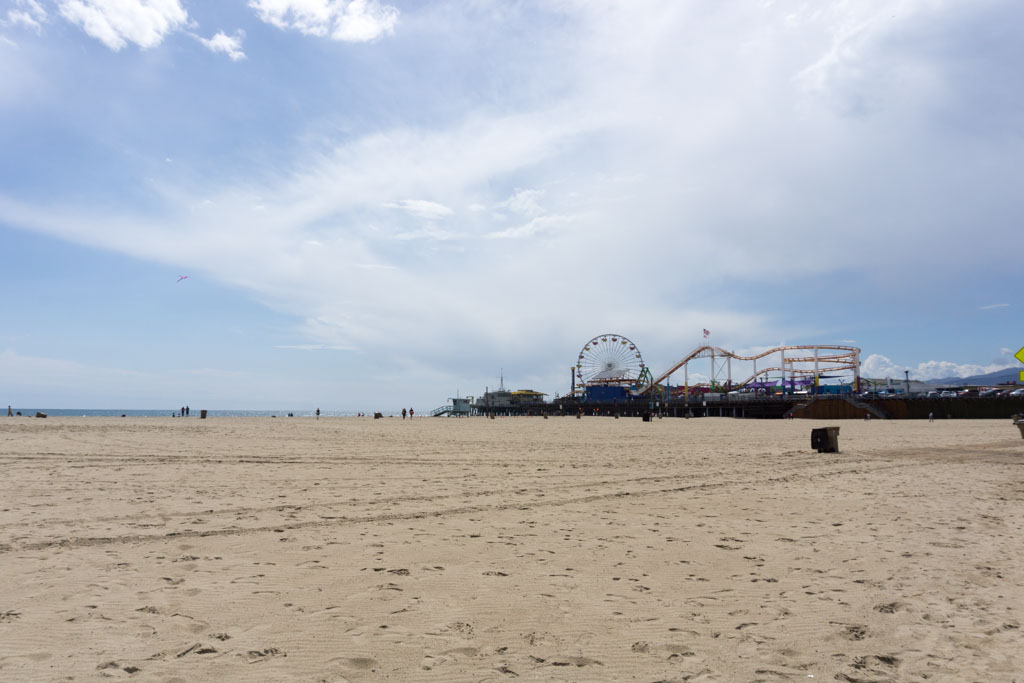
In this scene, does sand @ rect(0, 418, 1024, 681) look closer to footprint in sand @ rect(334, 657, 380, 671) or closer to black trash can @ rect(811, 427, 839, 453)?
footprint in sand @ rect(334, 657, 380, 671)

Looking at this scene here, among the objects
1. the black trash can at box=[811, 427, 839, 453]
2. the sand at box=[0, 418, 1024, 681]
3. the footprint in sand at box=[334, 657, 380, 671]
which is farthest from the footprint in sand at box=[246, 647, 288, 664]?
the black trash can at box=[811, 427, 839, 453]

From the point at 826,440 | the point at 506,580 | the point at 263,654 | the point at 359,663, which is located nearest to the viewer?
the point at 359,663

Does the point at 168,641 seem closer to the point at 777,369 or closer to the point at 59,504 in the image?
the point at 59,504

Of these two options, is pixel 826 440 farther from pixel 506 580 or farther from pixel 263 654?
pixel 263 654

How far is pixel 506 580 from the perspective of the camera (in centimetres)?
561

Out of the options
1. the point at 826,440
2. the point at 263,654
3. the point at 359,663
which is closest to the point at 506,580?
the point at 359,663

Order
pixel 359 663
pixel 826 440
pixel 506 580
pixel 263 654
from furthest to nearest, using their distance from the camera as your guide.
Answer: pixel 826 440 < pixel 506 580 < pixel 263 654 < pixel 359 663

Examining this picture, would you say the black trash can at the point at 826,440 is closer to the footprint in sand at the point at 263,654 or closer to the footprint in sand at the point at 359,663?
Answer: the footprint in sand at the point at 359,663

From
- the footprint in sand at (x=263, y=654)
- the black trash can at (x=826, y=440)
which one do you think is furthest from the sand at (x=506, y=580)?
the black trash can at (x=826, y=440)

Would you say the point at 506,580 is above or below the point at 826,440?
below

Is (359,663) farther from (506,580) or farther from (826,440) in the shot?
(826,440)

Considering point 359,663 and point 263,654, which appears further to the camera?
point 263,654

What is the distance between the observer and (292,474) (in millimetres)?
12719

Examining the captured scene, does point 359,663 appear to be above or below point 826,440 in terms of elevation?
below
